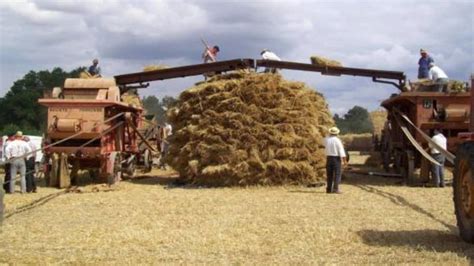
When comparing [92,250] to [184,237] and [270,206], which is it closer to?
[184,237]

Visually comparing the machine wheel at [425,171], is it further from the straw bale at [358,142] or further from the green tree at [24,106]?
the green tree at [24,106]

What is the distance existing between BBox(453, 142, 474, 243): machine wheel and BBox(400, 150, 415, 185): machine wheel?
7736 mm

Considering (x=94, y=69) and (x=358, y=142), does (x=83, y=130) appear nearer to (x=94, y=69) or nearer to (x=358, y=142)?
(x=94, y=69)

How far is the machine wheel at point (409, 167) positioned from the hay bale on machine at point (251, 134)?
2.22 m

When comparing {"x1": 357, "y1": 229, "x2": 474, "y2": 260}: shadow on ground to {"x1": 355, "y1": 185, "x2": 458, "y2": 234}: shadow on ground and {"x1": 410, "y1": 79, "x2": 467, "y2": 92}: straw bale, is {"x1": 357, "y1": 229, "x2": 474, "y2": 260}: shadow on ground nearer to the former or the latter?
{"x1": 355, "y1": 185, "x2": 458, "y2": 234}: shadow on ground

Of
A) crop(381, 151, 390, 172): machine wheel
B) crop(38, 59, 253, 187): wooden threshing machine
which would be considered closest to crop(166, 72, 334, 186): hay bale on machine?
crop(38, 59, 253, 187): wooden threshing machine

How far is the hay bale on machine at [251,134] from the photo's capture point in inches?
601

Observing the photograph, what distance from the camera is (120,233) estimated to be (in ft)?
28.2

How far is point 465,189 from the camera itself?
8.09m

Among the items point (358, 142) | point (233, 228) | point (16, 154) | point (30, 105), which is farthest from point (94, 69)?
point (30, 105)

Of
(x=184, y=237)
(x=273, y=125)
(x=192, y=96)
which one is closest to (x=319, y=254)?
(x=184, y=237)

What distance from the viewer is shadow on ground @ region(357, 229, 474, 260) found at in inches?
294

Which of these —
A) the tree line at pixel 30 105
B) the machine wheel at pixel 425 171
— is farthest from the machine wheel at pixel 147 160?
the tree line at pixel 30 105

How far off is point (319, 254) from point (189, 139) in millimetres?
9124
